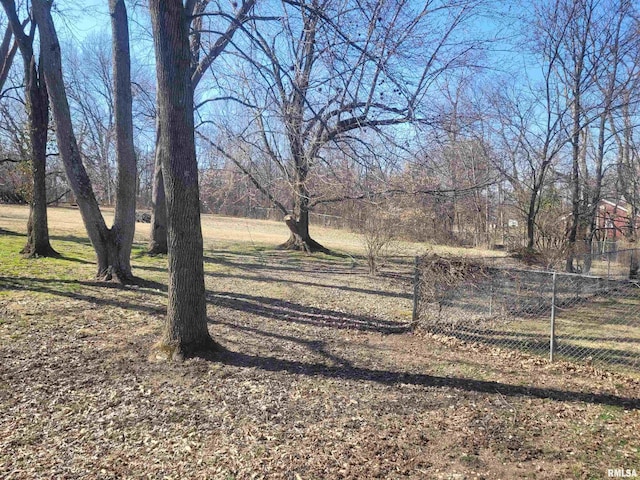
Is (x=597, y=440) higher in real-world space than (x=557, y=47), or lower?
lower

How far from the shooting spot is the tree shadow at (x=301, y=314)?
6.94 m

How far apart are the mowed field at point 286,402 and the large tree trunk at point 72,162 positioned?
1173 mm

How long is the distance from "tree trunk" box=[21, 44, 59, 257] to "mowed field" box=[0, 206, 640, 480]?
4.08 m

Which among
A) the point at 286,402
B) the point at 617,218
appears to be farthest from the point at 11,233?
the point at 617,218

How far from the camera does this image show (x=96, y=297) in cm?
742

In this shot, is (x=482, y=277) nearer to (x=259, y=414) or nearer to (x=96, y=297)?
(x=259, y=414)

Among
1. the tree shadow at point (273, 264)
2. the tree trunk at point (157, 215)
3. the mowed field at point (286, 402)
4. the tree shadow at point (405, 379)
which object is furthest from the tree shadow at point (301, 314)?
the tree trunk at point (157, 215)

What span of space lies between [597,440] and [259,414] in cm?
265

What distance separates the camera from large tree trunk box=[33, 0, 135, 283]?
7.68 meters

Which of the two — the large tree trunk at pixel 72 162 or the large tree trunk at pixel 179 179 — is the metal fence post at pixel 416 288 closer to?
the large tree trunk at pixel 179 179

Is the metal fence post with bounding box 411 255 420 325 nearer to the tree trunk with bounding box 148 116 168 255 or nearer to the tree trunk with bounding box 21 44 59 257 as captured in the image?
the tree trunk with bounding box 148 116 168 255

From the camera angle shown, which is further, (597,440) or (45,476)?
(597,440)

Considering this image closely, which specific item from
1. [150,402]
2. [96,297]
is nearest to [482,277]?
[150,402]

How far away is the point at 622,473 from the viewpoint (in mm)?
2992
